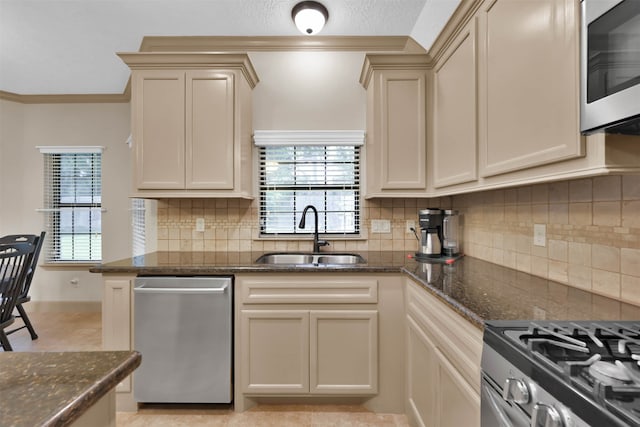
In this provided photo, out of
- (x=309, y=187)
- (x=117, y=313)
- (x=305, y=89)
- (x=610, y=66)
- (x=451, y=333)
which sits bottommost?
(x=117, y=313)

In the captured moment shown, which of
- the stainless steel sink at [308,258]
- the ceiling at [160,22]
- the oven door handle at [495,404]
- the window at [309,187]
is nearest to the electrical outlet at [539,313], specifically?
the oven door handle at [495,404]

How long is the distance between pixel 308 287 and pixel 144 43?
2599mm

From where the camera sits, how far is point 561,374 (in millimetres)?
674

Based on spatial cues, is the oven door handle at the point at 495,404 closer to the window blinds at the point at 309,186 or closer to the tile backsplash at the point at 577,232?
the tile backsplash at the point at 577,232

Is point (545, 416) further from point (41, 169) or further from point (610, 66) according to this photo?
point (41, 169)

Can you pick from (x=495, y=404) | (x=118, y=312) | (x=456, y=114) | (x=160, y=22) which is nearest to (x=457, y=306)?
(x=495, y=404)

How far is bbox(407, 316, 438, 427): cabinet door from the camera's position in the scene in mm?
1479

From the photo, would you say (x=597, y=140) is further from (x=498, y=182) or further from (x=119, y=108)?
(x=119, y=108)

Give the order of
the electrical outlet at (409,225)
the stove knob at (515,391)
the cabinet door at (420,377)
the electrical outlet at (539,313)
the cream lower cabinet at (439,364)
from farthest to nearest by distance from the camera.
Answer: the electrical outlet at (409,225)
the cabinet door at (420,377)
the cream lower cabinet at (439,364)
the electrical outlet at (539,313)
the stove knob at (515,391)

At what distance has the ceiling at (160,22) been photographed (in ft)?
7.84

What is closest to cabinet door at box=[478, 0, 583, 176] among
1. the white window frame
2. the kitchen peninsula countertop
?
the kitchen peninsula countertop

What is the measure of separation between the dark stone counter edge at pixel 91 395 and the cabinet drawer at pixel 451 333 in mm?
1014

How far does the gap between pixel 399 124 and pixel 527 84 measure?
44.2 inches

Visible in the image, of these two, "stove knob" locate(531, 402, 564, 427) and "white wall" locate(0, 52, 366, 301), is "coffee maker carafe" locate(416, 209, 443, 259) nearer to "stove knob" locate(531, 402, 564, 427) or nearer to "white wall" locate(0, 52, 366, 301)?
"stove knob" locate(531, 402, 564, 427)
